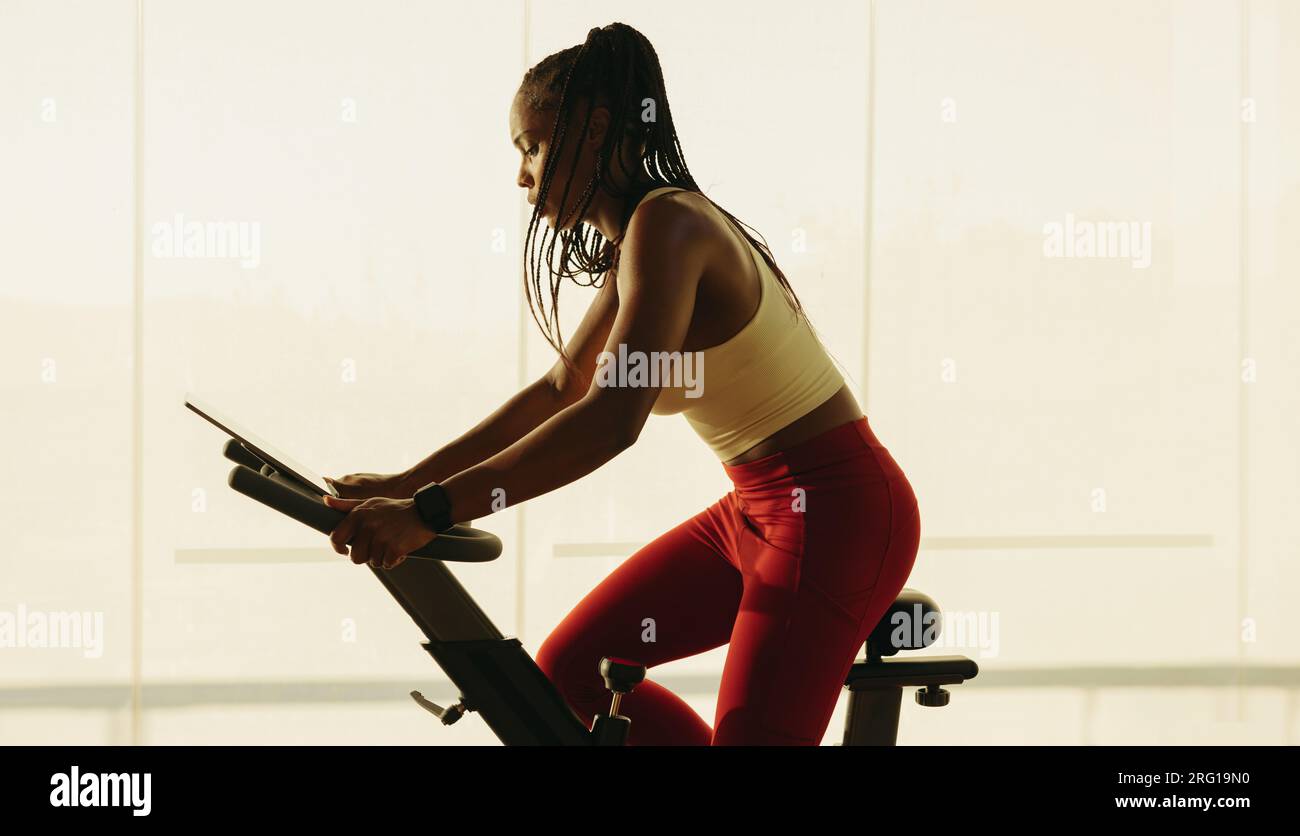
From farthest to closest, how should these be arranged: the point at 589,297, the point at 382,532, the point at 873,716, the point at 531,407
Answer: the point at 589,297, the point at 531,407, the point at 873,716, the point at 382,532

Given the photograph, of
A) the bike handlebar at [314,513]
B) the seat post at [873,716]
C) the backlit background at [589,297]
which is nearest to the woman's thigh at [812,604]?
the seat post at [873,716]

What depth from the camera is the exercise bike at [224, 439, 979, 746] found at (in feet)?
4.26

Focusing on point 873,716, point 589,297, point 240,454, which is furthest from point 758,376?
point 589,297

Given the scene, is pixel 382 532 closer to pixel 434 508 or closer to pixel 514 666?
pixel 434 508

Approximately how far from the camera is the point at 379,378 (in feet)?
10.8

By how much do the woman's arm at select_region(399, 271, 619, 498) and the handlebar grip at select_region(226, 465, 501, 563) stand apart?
28cm

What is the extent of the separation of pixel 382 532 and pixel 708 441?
1.69 feet

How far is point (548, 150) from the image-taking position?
139 cm

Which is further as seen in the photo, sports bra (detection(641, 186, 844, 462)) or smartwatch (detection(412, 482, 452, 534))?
sports bra (detection(641, 186, 844, 462))

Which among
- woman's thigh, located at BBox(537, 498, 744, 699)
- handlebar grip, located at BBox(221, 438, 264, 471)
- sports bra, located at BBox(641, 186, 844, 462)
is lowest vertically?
woman's thigh, located at BBox(537, 498, 744, 699)

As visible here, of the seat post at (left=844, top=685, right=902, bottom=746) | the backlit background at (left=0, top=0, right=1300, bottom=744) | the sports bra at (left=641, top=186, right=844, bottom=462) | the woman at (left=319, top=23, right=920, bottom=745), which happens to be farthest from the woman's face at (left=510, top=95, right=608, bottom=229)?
the backlit background at (left=0, top=0, right=1300, bottom=744)

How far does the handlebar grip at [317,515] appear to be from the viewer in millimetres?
1130

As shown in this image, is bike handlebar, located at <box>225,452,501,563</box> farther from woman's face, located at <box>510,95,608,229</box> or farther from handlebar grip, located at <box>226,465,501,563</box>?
woman's face, located at <box>510,95,608,229</box>
